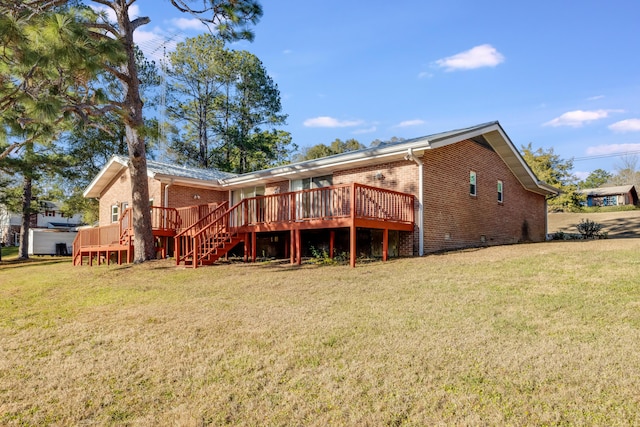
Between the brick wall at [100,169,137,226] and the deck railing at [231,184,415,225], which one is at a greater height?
the brick wall at [100,169,137,226]

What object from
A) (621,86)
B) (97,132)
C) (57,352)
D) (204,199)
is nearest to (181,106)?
(97,132)

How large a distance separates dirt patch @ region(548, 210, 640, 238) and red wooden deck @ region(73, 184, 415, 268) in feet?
64.2

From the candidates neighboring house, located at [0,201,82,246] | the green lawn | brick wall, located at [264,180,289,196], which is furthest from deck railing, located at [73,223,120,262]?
neighboring house, located at [0,201,82,246]

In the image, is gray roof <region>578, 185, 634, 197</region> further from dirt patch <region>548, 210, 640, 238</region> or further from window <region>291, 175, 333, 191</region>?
window <region>291, 175, 333, 191</region>

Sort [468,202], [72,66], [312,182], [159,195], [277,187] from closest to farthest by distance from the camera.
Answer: [72,66]
[468,202]
[312,182]
[277,187]
[159,195]

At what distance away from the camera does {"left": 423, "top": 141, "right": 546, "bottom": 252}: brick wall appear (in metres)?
12.9

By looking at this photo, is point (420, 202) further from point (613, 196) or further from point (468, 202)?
point (613, 196)

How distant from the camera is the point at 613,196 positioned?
45.8 metres

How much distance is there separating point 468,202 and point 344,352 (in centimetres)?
1089

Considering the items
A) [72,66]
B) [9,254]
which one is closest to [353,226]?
[72,66]

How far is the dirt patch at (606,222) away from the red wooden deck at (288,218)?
19.6m

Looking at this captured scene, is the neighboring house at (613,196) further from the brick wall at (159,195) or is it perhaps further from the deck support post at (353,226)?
the deck support post at (353,226)

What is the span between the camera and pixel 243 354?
500 cm

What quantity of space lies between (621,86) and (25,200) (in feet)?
97.6
